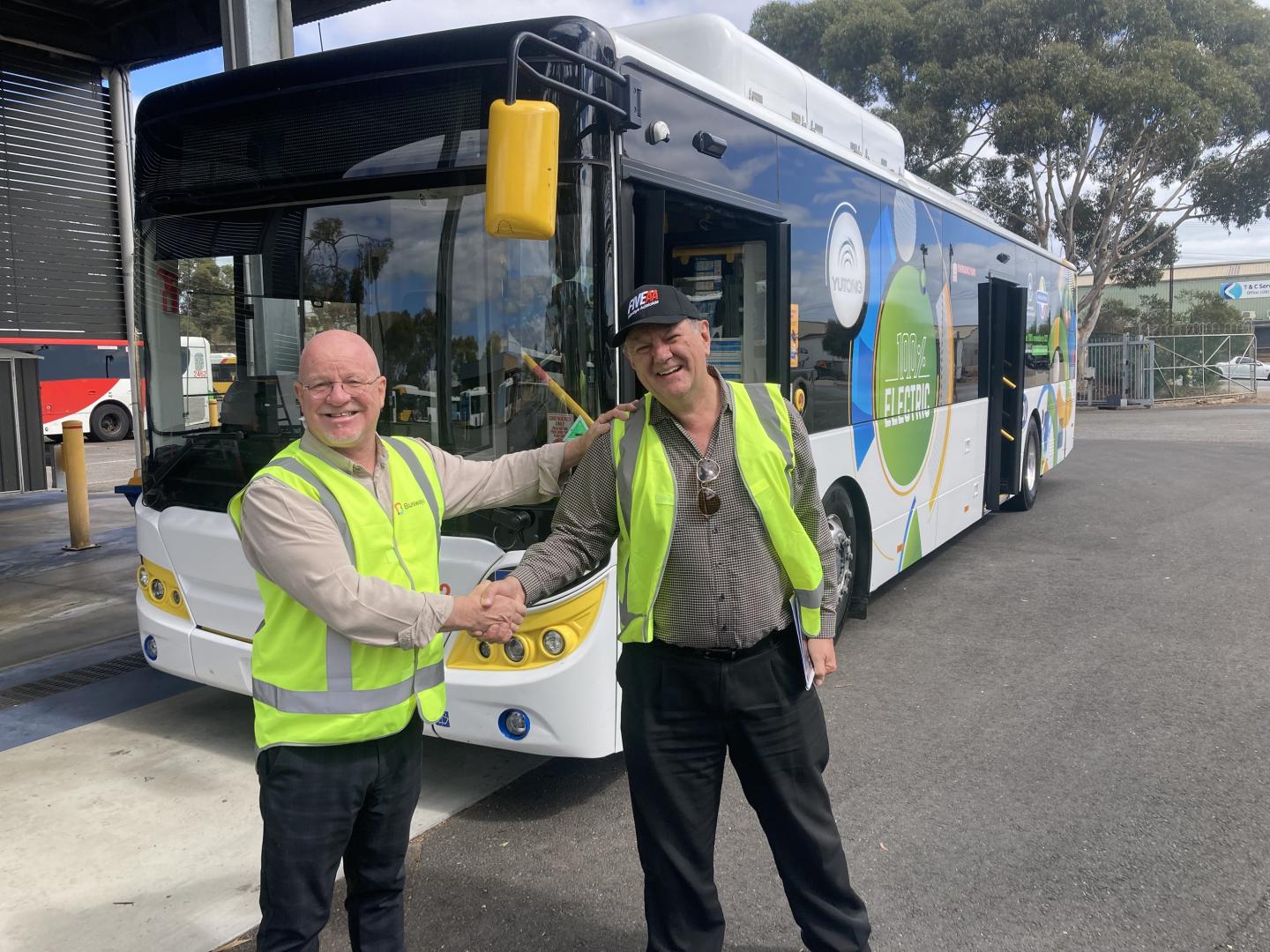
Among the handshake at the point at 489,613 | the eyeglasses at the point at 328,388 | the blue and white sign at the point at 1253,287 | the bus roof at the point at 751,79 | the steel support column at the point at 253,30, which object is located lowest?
the handshake at the point at 489,613

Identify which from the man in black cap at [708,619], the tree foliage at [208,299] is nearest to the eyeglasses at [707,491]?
the man in black cap at [708,619]

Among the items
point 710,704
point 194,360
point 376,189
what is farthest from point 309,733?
point 194,360

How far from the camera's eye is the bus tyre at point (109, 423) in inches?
886

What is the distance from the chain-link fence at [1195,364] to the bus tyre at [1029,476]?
74.3 ft

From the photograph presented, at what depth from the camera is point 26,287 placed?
11.1 m

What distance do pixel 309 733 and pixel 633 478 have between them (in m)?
0.98

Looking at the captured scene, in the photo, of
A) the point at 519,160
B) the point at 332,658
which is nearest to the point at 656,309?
the point at 519,160

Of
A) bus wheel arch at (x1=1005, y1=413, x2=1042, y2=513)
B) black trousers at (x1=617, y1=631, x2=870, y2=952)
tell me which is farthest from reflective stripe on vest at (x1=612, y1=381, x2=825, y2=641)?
bus wheel arch at (x1=1005, y1=413, x2=1042, y2=513)

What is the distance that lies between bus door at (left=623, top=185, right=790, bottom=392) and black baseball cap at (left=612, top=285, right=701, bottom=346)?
2273mm

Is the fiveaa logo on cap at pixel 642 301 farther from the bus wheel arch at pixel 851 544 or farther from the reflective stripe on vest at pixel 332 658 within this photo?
the bus wheel arch at pixel 851 544

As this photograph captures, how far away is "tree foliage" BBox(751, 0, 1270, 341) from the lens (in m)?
23.7

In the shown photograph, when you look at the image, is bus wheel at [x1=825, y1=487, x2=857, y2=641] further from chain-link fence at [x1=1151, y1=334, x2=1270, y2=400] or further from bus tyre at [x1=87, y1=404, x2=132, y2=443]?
chain-link fence at [x1=1151, y1=334, x2=1270, y2=400]

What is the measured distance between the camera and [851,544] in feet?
19.8

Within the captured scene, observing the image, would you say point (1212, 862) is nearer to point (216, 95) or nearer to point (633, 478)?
point (633, 478)
